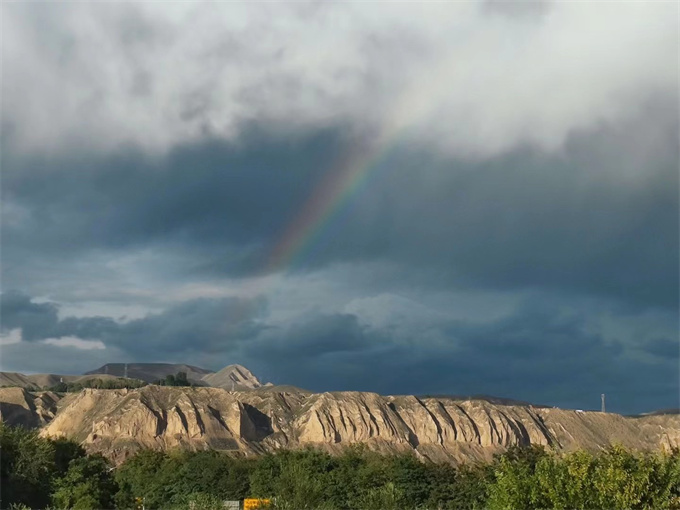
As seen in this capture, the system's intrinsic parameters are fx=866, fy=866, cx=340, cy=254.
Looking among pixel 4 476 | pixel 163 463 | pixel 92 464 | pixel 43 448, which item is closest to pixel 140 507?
pixel 92 464

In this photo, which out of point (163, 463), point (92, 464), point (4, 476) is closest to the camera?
point (4, 476)

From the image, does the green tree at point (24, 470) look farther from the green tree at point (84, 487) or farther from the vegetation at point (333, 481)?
the green tree at point (84, 487)

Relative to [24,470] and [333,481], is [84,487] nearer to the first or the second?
[24,470]

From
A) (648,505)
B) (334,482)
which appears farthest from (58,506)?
(648,505)

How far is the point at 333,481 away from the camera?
101 meters

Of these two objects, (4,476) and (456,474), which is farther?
(456,474)

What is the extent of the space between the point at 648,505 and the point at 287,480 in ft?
180

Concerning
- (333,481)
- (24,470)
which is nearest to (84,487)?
(24,470)

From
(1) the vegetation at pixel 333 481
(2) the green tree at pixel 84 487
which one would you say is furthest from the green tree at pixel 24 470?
(2) the green tree at pixel 84 487

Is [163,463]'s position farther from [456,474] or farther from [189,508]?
[189,508]

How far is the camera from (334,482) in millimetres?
101000

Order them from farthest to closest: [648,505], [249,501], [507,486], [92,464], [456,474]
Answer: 1. [456,474]
2. [249,501]
3. [92,464]
4. [507,486]
5. [648,505]

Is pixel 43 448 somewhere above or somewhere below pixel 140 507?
above

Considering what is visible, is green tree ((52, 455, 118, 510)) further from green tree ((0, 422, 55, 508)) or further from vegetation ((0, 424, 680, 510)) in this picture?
green tree ((0, 422, 55, 508))
